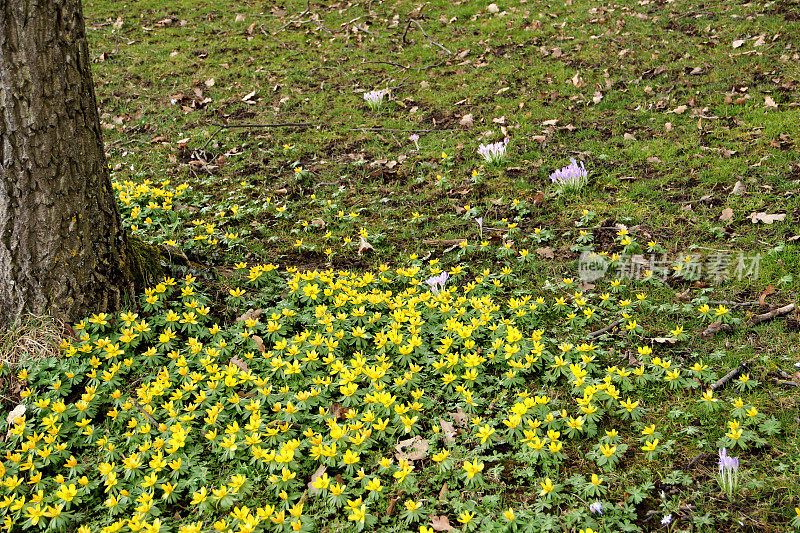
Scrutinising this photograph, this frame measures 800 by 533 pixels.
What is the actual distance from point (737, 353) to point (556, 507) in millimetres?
1665

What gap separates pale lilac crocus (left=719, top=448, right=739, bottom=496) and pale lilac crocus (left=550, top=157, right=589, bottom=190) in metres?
3.13

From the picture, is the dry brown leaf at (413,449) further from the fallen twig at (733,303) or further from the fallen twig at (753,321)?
the fallen twig at (733,303)

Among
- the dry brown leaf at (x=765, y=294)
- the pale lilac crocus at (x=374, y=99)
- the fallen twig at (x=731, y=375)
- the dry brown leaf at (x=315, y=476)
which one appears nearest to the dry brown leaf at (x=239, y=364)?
the dry brown leaf at (x=315, y=476)

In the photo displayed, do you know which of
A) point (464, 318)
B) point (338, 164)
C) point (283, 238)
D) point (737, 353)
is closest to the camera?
point (737, 353)

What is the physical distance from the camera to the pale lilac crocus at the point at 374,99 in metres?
7.43

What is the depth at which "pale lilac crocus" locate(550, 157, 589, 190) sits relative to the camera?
5.34 meters

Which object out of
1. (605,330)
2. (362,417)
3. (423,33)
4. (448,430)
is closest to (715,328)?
(605,330)

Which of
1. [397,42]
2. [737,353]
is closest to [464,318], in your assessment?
[737,353]

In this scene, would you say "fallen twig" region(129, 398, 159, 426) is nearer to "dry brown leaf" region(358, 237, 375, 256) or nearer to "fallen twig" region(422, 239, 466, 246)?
"dry brown leaf" region(358, 237, 375, 256)

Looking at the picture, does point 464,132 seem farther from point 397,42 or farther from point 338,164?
point 397,42

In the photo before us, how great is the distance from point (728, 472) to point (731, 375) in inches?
32.7

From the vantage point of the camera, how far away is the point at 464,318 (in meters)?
3.93

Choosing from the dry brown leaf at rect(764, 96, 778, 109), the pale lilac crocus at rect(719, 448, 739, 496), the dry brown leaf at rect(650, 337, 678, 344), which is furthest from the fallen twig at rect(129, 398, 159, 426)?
the dry brown leaf at rect(764, 96, 778, 109)

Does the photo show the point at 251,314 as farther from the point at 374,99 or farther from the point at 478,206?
the point at 374,99
